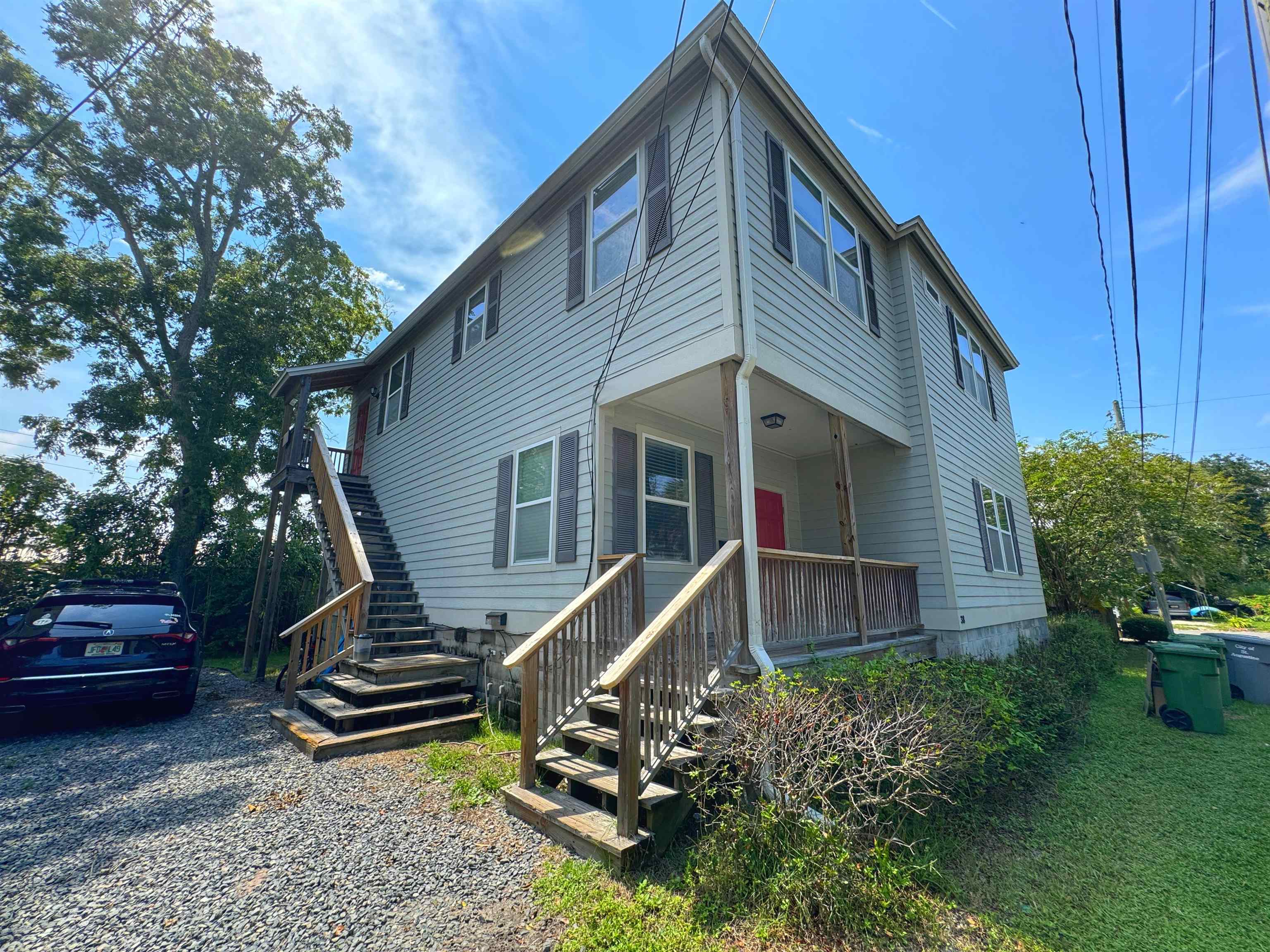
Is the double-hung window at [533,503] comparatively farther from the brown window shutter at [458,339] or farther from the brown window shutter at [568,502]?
the brown window shutter at [458,339]

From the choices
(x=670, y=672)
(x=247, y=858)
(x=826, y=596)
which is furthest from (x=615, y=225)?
(x=247, y=858)

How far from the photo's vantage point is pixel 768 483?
8.69 metres

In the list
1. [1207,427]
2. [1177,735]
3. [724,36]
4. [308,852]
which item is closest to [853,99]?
Answer: [724,36]

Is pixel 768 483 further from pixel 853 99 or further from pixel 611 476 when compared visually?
pixel 853 99

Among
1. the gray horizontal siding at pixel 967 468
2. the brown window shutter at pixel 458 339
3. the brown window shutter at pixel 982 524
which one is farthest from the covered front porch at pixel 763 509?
the brown window shutter at pixel 458 339

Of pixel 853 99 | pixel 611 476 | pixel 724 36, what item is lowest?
pixel 611 476

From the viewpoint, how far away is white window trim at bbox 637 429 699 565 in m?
6.37

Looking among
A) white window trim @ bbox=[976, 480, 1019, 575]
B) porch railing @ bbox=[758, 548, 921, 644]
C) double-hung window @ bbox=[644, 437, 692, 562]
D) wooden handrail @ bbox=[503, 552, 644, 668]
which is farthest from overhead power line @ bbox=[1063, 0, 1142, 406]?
wooden handrail @ bbox=[503, 552, 644, 668]

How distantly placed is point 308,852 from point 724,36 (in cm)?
780

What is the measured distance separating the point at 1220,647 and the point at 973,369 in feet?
20.2

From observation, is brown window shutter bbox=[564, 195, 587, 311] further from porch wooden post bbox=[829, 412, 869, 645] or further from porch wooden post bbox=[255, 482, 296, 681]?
porch wooden post bbox=[255, 482, 296, 681]

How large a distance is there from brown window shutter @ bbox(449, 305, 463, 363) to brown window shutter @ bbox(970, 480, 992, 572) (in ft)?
30.4

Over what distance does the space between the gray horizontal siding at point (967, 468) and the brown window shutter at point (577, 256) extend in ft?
18.1

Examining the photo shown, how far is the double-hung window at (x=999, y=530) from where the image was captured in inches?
372
